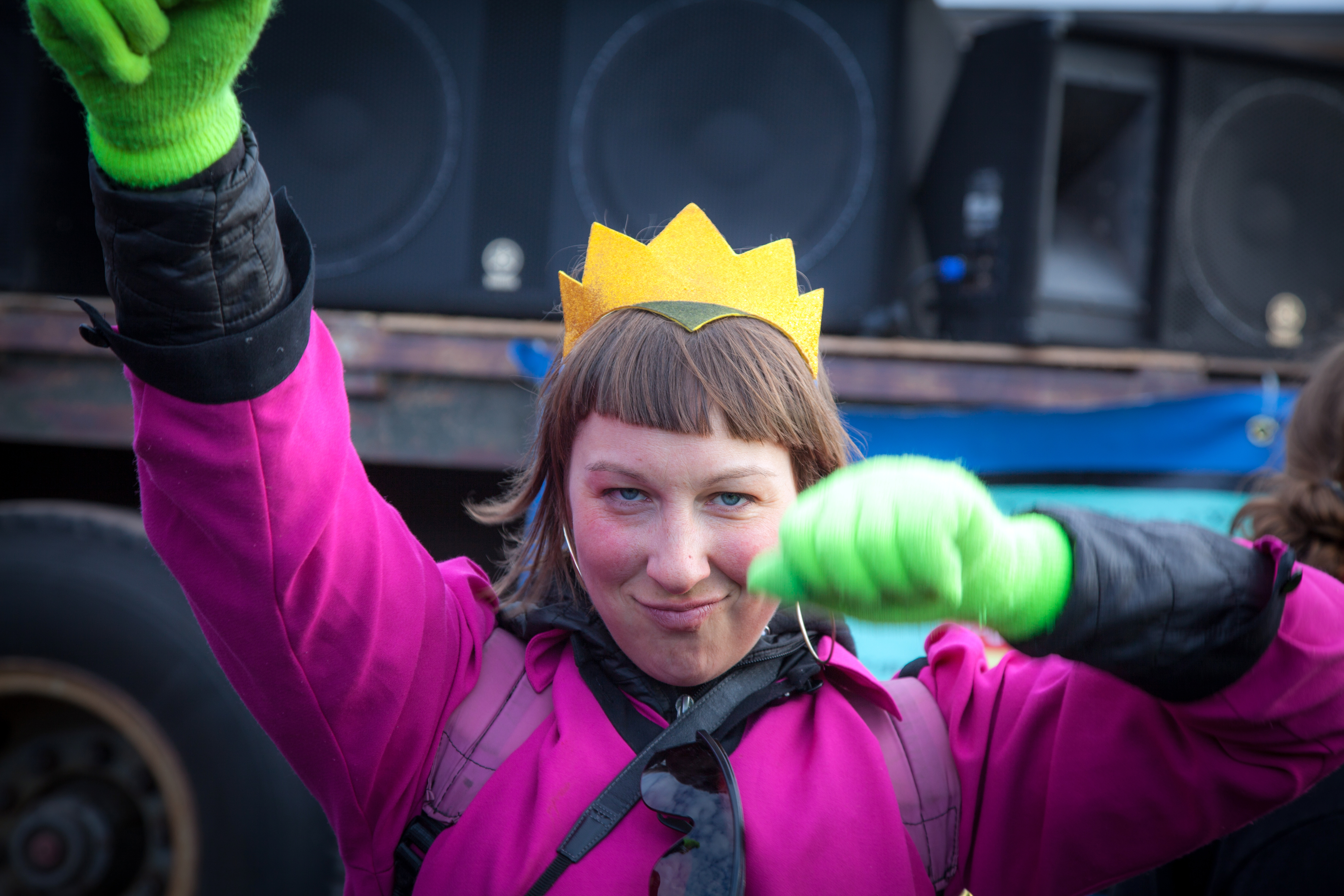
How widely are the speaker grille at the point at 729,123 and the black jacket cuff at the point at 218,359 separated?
1.56m

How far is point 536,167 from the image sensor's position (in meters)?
2.30

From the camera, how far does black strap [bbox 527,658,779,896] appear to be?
36.3 inches

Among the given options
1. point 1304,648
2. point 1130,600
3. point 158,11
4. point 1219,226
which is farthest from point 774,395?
point 1219,226

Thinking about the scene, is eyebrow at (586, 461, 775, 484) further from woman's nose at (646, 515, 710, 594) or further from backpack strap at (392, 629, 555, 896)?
backpack strap at (392, 629, 555, 896)

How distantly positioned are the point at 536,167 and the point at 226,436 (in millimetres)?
1674

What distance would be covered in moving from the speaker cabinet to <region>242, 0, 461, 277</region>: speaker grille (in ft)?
3.96

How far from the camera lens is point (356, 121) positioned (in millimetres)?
2270

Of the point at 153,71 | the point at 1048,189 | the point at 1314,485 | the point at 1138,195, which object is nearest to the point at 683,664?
the point at 153,71

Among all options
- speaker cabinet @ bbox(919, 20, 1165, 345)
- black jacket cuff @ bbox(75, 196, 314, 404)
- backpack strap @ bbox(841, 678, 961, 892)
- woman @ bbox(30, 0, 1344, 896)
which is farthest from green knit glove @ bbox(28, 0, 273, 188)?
speaker cabinet @ bbox(919, 20, 1165, 345)

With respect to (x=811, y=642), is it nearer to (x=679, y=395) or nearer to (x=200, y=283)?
(x=679, y=395)

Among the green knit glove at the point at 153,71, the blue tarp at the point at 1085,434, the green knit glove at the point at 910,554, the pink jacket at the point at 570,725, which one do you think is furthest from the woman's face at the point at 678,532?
the blue tarp at the point at 1085,434

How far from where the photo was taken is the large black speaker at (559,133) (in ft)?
7.43

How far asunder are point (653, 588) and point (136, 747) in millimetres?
1479

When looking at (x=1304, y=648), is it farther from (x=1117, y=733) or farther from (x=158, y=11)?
(x=158, y=11)
